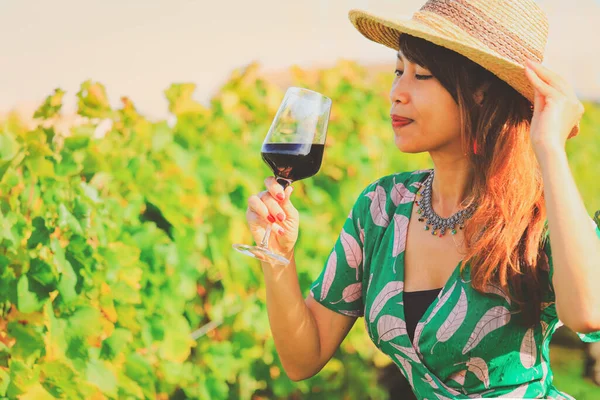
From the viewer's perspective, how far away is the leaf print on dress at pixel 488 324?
2.38 meters

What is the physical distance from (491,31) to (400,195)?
68 centimetres

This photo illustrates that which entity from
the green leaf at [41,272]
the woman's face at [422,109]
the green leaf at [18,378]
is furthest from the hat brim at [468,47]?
the green leaf at [18,378]

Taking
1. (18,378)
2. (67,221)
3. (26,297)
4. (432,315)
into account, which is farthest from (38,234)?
(432,315)

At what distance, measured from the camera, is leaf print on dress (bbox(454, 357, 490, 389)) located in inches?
94.3

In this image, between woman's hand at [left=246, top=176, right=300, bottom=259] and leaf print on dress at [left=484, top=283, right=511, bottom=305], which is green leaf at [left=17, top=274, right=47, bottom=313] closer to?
woman's hand at [left=246, top=176, right=300, bottom=259]

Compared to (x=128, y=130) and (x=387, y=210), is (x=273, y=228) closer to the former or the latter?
(x=387, y=210)

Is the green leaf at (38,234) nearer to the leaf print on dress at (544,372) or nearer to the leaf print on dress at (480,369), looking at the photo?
the leaf print on dress at (480,369)

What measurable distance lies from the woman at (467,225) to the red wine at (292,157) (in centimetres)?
7

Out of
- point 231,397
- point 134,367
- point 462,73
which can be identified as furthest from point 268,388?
point 462,73

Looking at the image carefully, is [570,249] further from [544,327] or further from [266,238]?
[266,238]

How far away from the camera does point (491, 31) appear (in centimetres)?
243

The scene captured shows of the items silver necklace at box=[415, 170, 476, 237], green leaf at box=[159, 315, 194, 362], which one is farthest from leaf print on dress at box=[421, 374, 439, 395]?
green leaf at box=[159, 315, 194, 362]

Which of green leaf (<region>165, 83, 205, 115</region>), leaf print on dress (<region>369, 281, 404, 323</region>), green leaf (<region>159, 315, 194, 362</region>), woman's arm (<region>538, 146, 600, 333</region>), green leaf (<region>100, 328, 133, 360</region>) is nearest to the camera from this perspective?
woman's arm (<region>538, 146, 600, 333</region>)

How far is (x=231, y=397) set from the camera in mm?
4016
